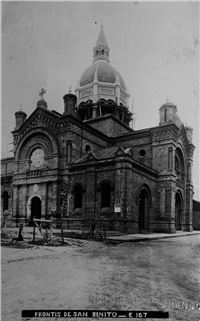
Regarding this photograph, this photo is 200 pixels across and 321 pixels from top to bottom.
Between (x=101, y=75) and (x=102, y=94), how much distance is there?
9.00 ft

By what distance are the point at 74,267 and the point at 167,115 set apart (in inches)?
877

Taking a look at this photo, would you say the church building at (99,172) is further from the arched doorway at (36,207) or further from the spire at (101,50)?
the spire at (101,50)

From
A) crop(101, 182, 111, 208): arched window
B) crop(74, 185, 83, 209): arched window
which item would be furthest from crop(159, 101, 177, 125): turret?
crop(74, 185, 83, 209): arched window

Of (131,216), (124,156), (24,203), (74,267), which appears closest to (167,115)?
(124,156)

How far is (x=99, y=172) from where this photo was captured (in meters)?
22.3

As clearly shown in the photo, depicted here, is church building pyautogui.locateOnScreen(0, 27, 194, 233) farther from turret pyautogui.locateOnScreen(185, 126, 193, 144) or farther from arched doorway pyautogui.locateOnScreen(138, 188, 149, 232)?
turret pyautogui.locateOnScreen(185, 126, 193, 144)

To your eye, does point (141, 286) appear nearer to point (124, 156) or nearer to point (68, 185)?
point (124, 156)

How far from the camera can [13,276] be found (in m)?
6.84

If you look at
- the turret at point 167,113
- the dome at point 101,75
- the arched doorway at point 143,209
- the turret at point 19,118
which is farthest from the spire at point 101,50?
the arched doorway at point 143,209

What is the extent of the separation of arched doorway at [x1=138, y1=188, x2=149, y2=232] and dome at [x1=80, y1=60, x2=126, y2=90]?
16.8 metres

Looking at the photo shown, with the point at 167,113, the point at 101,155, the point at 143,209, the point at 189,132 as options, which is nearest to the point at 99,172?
the point at 101,155

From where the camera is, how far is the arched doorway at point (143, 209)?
24.4 m

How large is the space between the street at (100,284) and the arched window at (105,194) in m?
11.8

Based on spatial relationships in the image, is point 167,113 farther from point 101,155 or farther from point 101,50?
point 101,50
